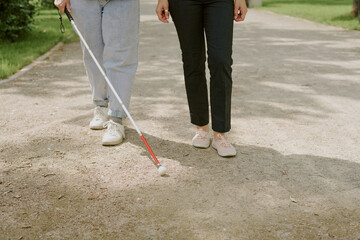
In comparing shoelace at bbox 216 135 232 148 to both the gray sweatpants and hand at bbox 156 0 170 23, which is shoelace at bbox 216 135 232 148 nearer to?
the gray sweatpants

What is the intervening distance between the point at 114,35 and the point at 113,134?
2.74 ft

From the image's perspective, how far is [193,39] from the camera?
3.38 meters

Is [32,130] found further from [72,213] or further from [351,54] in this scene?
[351,54]

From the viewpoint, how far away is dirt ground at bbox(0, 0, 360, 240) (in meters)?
2.57

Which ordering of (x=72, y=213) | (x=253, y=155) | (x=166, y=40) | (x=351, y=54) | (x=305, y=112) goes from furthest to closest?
(x=166, y=40), (x=351, y=54), (x=305, y=112), (x=253, y=155), (x=72, y=213)

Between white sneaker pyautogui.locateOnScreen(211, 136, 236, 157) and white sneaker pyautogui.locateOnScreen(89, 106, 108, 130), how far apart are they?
1203 millimetres

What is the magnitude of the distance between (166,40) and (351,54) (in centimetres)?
432

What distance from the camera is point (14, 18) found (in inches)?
375

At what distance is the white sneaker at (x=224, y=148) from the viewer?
353cm

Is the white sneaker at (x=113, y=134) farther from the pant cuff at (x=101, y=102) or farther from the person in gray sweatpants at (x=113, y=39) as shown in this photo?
the pant cuff at (x=101, y=102)

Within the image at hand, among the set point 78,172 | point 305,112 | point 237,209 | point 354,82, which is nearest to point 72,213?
point 78,172

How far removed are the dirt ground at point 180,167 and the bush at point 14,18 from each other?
3570 mm

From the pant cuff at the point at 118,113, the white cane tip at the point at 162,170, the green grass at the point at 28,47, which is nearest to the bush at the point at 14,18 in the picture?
the green grass at the point at 28,47

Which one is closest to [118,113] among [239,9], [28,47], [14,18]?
[239,9]
